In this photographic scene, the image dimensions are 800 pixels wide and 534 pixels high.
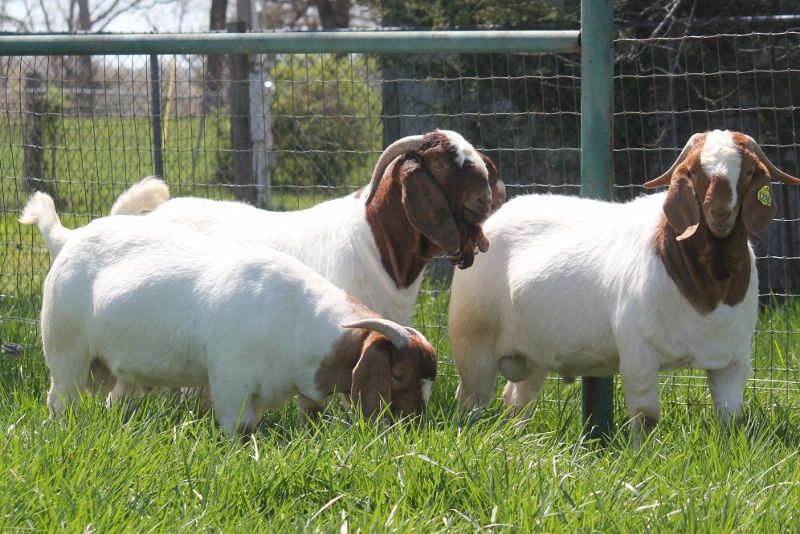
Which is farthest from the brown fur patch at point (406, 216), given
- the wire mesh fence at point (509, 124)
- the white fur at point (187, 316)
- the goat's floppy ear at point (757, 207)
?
the wire mesh fence at point (509, 124)

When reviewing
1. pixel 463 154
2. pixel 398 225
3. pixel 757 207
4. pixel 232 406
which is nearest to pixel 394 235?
pixel 398 225

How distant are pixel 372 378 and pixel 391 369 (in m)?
0.10

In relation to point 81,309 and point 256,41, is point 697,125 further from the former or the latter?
point 81,309

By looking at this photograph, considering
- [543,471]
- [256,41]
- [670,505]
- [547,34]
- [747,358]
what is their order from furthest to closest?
[256,41], [547,34], [747,358], [543,471], [670,505]

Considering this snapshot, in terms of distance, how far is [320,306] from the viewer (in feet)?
16.1

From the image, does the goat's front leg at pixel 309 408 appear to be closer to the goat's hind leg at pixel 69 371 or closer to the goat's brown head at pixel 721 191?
the goat's hind leg at pixel 69 371

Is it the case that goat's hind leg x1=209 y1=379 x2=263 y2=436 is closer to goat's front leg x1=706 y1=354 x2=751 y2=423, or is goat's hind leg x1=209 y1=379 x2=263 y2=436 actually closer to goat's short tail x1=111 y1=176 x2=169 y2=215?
goat's short tail x1=111 y1=176 x2=169 y2=215

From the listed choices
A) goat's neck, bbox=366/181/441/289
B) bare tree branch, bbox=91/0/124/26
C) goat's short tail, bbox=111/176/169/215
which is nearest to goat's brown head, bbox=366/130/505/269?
goat's neck, bbox=366/181/441/289

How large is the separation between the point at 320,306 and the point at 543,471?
1.19 metres

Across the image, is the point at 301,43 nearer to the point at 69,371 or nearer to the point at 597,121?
the point at 597,121

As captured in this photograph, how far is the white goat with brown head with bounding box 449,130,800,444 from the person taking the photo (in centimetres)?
495

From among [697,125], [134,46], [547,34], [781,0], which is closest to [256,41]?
[134,46]

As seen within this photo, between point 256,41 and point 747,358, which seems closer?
point 747,358

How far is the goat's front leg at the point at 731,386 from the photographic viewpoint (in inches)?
205
